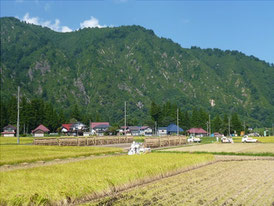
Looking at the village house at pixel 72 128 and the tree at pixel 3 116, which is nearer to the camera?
the tree at pixel 3 116

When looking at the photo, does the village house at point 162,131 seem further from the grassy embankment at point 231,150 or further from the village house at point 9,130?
the grassy embankment at point 231,150

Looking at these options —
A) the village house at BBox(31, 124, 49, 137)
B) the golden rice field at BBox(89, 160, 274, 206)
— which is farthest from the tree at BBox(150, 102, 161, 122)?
the golden rice field at BBox(89, 160, 274, 206)

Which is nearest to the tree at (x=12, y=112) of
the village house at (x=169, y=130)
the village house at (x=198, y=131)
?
the village house at (x=169, y=130)

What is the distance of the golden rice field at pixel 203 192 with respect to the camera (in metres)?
13.9

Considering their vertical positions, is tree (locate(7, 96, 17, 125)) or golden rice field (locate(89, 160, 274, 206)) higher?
tree (locate(7, 96, 17, 125))

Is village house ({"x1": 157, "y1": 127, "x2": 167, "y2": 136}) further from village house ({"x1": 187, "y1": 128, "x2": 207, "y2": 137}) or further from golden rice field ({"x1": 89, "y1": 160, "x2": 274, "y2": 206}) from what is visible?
golden rice field ({"x1": 89, "y1": 160, "x2": 274, "y2": 206})

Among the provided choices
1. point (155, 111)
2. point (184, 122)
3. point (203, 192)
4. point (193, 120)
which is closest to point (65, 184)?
point (203, 192)

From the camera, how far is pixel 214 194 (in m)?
15.5

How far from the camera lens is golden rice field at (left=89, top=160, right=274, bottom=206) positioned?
45.7 feet

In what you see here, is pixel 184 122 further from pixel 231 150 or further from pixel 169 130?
pixel 231 150

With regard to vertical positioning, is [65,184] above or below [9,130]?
below

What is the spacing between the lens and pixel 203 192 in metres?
16.0

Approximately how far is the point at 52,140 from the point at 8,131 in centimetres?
9761

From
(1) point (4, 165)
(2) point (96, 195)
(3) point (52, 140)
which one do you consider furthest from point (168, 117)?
(2) point (96, 195)
